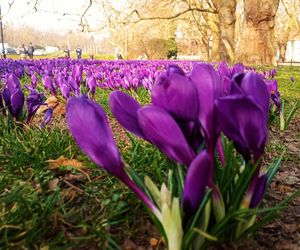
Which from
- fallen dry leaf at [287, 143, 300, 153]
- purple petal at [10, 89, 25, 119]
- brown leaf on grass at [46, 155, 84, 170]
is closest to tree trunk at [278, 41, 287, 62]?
fallen dry leaf at [287, 143, 300, 153]

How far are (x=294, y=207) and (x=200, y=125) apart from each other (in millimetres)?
869

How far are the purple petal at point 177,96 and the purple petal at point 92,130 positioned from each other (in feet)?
0.55

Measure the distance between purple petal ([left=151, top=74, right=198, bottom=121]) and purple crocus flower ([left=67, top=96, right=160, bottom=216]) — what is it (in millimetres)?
167

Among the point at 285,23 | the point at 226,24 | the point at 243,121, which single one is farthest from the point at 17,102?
the point at 285,23

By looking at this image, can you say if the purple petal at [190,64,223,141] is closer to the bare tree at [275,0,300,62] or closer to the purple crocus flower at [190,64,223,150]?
the purple crocus flower at [190,64,223,150]

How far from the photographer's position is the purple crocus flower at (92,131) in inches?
39.6

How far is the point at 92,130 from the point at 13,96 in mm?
1554

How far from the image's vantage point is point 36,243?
130cm

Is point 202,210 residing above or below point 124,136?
above

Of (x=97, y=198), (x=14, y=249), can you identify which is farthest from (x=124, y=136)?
(x=14, y=249)

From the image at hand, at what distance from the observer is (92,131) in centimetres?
101

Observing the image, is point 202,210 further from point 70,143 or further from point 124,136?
point 124,136

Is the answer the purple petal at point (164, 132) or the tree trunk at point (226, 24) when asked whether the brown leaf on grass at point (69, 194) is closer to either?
the purple petal at point (164, 132)

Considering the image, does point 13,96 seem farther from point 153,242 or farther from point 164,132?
point 164,132
